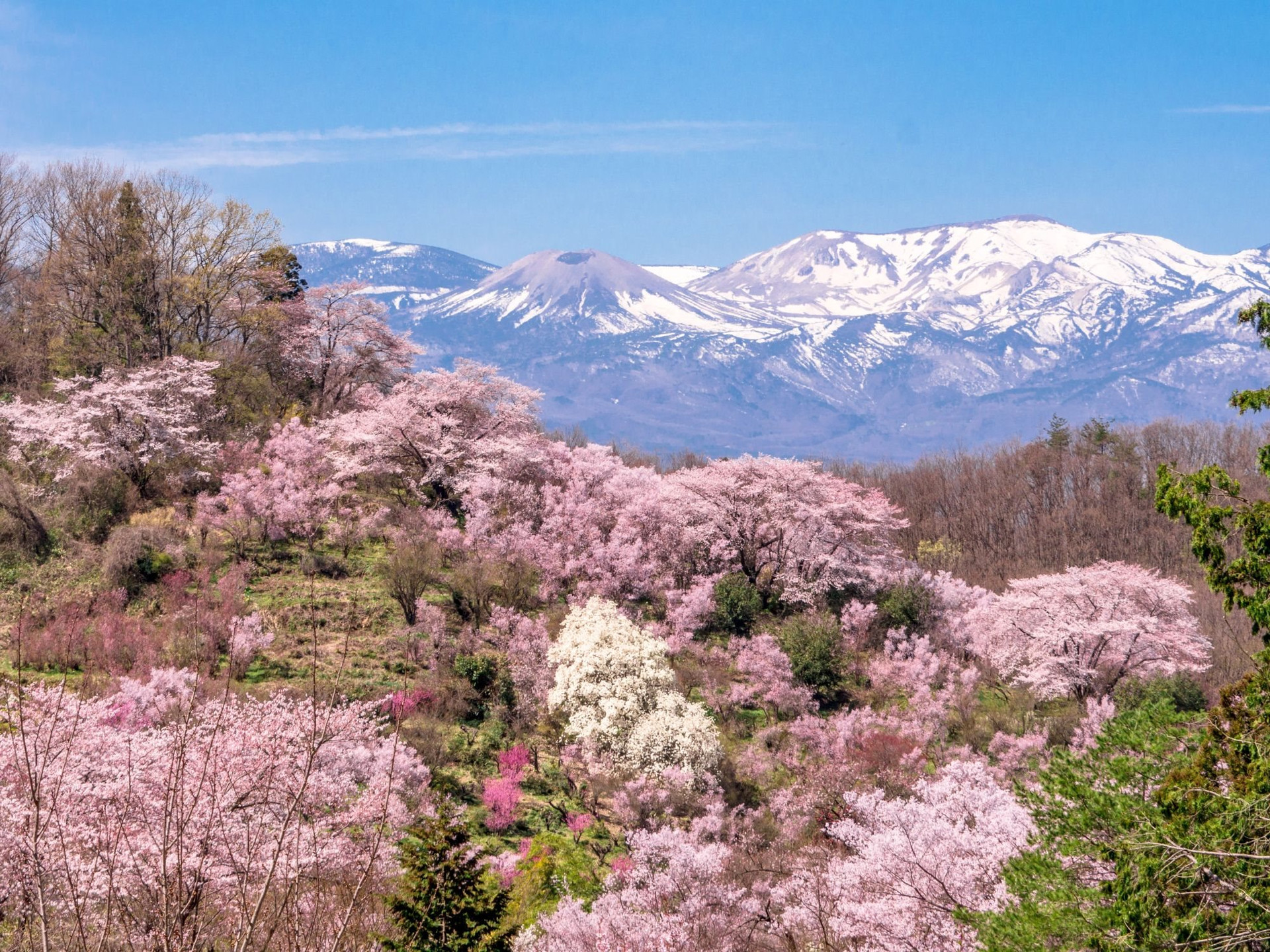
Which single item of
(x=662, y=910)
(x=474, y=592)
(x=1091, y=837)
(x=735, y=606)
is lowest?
(x=662, y=910)

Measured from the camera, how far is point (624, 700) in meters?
20.9

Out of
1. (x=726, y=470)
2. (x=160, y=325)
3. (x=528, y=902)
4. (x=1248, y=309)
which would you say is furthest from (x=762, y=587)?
(x=160, y=325)

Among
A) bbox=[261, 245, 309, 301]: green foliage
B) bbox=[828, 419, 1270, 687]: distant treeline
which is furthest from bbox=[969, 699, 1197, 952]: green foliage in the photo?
bbox=[828, 419, 1270, 687]: distant treeline

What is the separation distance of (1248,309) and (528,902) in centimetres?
1267

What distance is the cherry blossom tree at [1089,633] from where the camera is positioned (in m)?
27.0

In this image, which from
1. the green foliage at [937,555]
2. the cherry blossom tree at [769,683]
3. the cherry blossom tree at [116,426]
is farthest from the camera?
the green foliage at [937,555]

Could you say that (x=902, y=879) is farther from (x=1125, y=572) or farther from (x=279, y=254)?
(x=279, y=254)

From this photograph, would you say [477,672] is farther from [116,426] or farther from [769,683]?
[116,426]

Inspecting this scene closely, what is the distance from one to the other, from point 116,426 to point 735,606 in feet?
64.1

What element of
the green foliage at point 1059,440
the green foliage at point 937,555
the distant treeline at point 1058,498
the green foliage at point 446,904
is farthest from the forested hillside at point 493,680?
the green foliage at point 1059,440

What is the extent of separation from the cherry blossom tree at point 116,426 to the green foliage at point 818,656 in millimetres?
18764

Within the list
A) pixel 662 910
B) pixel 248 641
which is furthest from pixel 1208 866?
pixel 248 641

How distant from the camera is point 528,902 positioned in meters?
14.6

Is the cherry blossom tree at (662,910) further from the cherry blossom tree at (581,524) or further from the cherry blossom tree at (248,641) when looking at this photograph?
the cherry blossom tree at (581,524)
